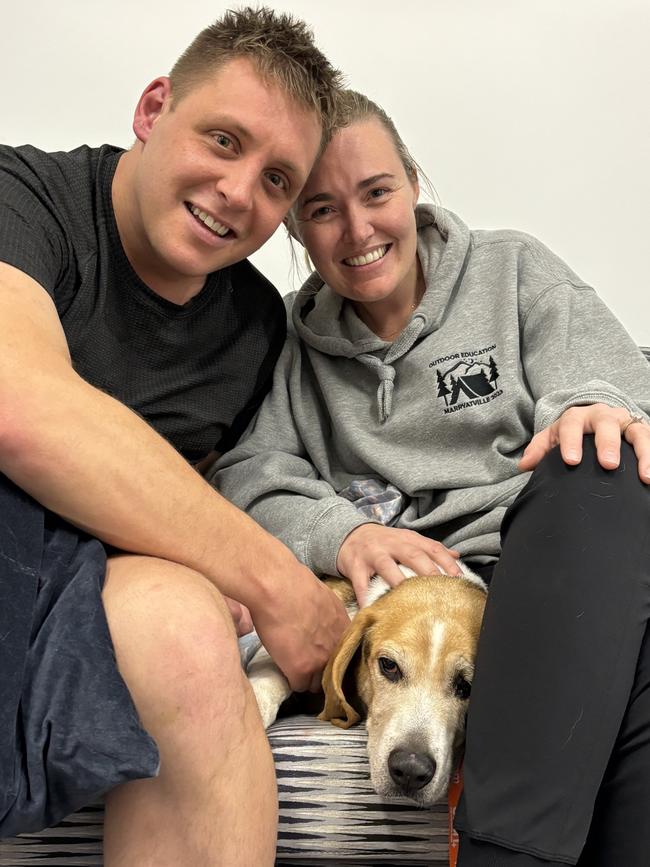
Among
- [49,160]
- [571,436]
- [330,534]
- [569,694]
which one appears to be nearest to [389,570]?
[330,534]

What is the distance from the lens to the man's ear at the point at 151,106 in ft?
6.30

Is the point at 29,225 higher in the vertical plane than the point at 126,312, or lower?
higher

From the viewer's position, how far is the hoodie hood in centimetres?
217

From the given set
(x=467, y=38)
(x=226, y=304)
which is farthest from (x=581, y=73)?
(x=226, y=304)

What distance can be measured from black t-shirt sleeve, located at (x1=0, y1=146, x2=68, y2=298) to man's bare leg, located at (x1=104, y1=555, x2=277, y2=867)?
61 centimetres

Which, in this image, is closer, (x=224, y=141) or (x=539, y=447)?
(x=539, y=447)

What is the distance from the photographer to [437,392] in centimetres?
212

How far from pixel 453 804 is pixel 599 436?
625 millimetres

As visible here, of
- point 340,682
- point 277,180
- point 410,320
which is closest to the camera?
point 340,682

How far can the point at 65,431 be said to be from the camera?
4.22 feet

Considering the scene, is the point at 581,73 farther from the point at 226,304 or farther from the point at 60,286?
the point at 60,286

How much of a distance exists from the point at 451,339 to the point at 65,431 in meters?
1.11

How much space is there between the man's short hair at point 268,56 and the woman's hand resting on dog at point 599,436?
2.76 feet

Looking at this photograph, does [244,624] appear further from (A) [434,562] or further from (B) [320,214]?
(B) [320,214]
